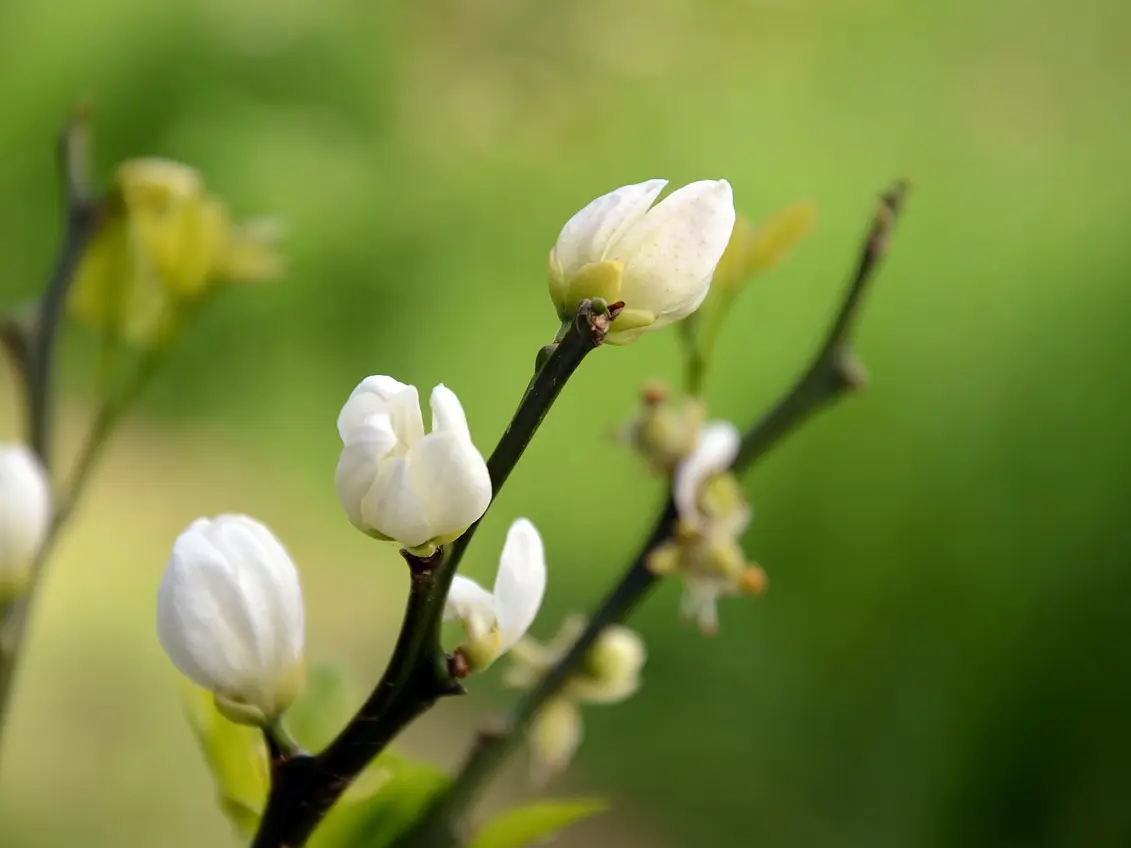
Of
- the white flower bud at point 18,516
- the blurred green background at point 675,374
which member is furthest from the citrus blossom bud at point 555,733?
the blurred green background at point 675,374

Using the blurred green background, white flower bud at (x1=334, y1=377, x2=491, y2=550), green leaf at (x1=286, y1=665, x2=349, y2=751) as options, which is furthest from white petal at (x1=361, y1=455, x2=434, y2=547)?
the blurred green background

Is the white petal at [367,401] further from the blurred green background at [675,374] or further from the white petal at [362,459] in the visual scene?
the blurred green background at [675,374]

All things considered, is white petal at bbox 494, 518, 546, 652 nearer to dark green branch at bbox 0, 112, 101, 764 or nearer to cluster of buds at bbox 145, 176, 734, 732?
cluster of buds at bbox 145, 176, 734, 732

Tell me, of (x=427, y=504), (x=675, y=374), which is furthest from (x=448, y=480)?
(x=675, y=374)

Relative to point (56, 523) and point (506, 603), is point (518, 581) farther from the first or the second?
point (56, 523)

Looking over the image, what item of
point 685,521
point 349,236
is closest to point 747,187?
point 349,236

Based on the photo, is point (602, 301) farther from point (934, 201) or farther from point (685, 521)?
point (934, 201)
